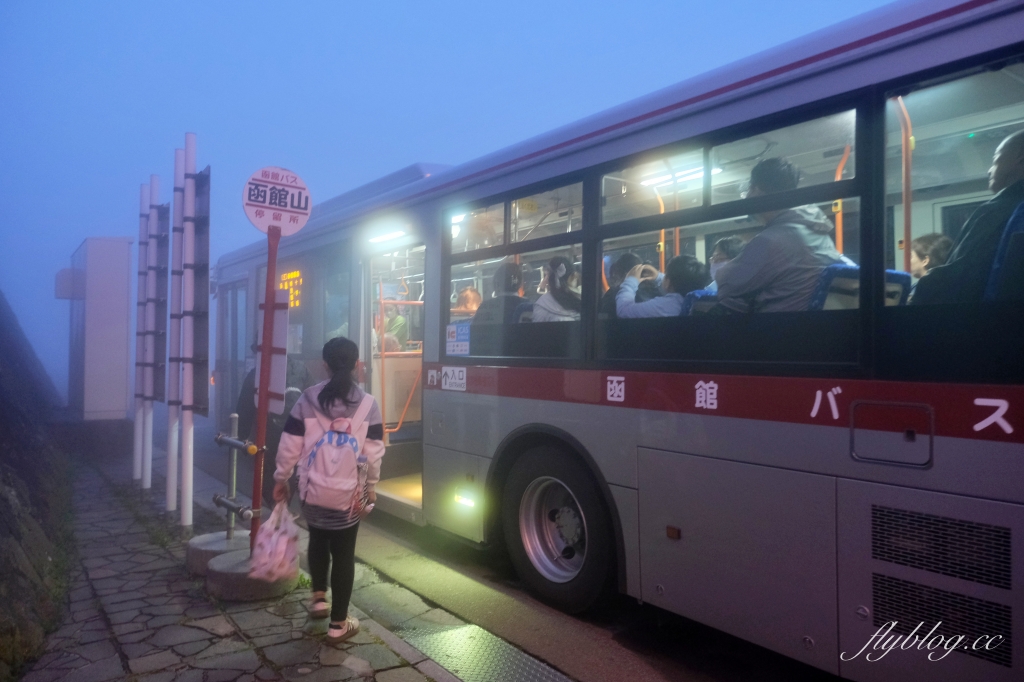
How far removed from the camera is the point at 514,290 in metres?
5.25

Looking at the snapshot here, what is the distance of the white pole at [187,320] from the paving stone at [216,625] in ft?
7.57

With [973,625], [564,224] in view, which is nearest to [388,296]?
[564,224]

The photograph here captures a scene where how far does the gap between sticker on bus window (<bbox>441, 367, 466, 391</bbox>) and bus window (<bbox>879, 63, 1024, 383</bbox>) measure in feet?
10.3

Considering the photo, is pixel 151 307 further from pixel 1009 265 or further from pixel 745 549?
pixel 1009 265

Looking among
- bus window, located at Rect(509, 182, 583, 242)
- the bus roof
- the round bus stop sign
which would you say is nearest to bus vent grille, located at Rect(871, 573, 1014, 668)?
the bus roof

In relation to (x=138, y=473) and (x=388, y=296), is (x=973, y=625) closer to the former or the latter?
(x=388, y=296)

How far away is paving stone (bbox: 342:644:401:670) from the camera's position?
395cm

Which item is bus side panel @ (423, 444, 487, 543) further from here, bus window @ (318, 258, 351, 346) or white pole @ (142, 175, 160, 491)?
white pole @ (142, 175, 160, 491)

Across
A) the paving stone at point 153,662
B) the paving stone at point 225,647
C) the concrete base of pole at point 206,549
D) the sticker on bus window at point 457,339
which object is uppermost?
the sticker on bus window at point 457,339

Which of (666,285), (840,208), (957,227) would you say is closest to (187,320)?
(666,285)

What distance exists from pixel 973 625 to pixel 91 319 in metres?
11.5

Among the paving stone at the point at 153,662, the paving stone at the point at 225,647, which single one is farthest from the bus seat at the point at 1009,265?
the paving stone at the point at 153,662

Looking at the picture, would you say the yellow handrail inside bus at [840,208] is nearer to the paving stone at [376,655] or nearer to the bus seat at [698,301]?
the bus seat at [698,301]

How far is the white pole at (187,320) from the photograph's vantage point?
6.68 metres
